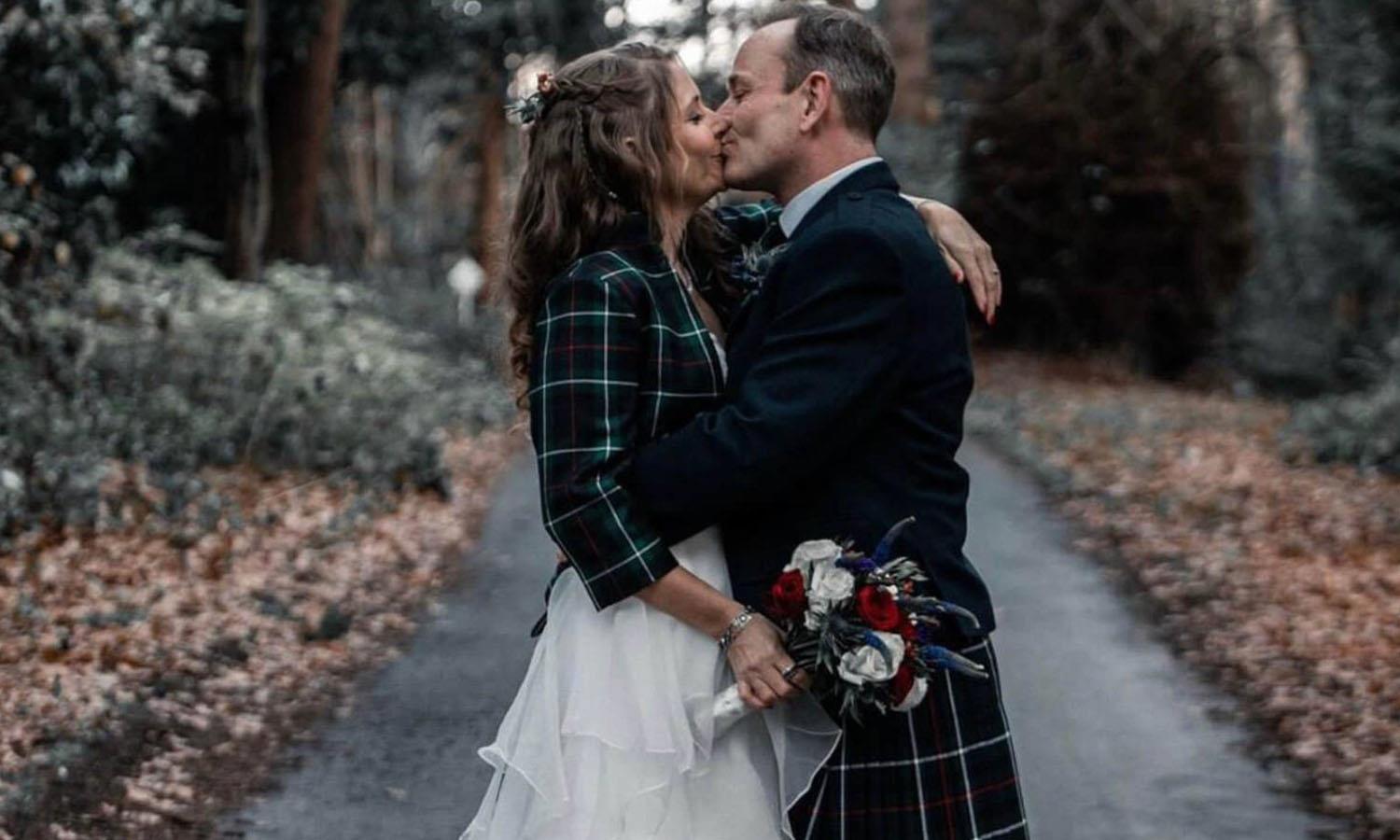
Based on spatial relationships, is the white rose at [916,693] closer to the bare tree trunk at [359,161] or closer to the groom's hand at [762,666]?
the groom's hand at [762,666]

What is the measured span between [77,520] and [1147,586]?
529 centimetres

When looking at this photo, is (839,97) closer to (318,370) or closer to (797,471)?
(797,471)

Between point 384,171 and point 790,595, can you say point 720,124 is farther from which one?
point 384,171

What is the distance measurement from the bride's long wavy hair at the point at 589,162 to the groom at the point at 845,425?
0.15 metres

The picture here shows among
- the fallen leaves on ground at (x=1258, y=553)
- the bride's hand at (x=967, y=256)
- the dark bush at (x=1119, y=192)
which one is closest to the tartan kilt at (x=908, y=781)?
the bride's hand at (x=967, y=256)

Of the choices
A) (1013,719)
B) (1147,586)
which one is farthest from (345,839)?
(1147,586)

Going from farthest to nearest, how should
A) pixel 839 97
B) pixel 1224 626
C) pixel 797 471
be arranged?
pixel 1224 626 < pixel 839 97 < pixel 797 471

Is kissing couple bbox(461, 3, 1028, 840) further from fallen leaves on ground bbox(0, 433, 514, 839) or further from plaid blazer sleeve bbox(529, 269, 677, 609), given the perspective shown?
fallen leaves on ground bbox(0, 433, 514, 839)

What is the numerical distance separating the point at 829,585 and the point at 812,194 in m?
0.66

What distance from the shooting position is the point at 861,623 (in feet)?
8.83

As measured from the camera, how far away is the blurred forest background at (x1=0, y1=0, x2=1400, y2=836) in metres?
10.1

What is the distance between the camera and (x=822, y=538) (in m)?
2.81

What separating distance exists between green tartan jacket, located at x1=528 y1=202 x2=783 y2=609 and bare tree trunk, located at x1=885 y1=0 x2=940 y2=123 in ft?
66.6

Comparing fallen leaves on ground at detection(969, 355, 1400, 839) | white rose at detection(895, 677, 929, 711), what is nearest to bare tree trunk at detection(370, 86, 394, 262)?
fallen leaves on ground at detection(969, 355, 1400, 839)
